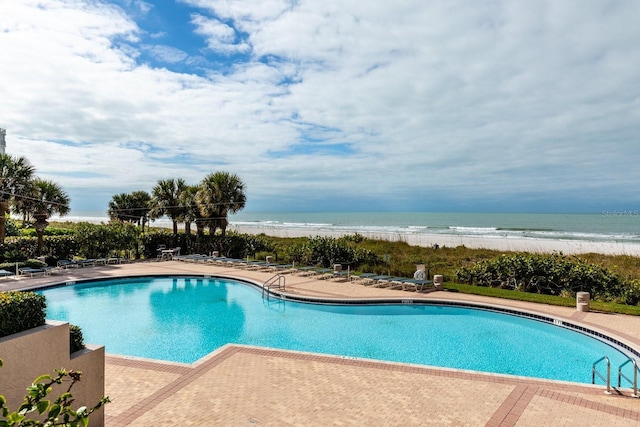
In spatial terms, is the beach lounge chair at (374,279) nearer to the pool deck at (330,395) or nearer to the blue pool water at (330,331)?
the blue pool water at (330,331)

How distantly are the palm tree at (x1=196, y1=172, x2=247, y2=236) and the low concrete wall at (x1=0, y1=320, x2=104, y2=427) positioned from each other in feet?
63.9

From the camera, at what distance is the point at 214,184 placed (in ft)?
81.9

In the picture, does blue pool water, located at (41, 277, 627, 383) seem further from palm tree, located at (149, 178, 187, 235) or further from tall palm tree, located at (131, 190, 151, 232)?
tall palm tree, located at (131, 190, 151, 232)

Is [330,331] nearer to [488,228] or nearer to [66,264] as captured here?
[66,264]

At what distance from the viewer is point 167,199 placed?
85.7ft

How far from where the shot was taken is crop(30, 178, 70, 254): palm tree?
19859 millimetres

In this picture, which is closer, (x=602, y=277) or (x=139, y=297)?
(x=602, y=277)

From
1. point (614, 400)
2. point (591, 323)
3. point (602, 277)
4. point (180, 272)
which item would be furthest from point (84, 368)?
point (602, 277)

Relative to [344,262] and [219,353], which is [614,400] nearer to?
[219,353]

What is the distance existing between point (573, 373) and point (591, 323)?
11.1 feet

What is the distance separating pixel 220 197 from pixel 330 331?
15.1m

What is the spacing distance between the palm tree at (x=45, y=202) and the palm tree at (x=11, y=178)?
2.29ft

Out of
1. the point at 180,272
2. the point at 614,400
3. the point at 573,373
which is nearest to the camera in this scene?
the point at 614,400

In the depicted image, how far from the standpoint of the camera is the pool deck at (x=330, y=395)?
594 cm
